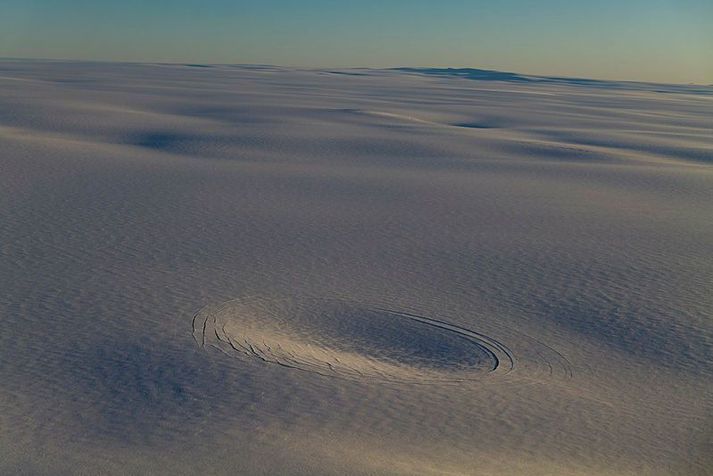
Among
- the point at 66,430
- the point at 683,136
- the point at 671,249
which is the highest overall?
the point at 683,136

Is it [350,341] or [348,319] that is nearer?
[350,341]

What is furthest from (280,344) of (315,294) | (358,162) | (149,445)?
(358,162)

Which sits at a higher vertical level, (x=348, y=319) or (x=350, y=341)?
(x=348, y=319)

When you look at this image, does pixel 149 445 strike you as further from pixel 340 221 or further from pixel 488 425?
pixel 340 221

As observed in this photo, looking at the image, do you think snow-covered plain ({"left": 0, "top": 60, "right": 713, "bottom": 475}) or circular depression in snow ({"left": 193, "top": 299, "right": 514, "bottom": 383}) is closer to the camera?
snow-covered plain ({"left": 0, "top": 60, "right": 713, "bottom": 475})
